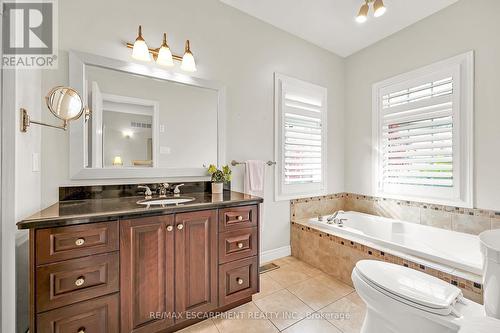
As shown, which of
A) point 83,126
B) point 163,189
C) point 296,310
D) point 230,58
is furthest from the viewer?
point 230,58

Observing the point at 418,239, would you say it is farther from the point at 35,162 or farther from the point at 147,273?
the point at 35,162

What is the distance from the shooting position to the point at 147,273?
4.29 feet

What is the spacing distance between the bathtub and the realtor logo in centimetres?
276

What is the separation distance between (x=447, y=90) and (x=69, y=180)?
140 inches

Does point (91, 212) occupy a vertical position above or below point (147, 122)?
below

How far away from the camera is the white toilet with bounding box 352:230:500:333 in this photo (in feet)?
3.26

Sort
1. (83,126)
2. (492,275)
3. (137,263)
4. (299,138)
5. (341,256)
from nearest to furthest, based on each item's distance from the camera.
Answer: (492,275) → (137,263) → (83,126) → (341,256) → (299,138)

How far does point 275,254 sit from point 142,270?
5.45 ft

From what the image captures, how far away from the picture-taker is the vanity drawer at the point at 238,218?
62.6 inches

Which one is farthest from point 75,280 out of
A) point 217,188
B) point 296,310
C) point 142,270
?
point 296,310

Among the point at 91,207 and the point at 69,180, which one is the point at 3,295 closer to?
the point at 91,207

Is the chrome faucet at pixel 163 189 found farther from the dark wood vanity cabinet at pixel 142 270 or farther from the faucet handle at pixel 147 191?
the dark wood vanity cabinet at pixel 142 270

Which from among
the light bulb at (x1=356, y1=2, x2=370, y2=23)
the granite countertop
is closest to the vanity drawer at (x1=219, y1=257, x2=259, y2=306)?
the granite countertop

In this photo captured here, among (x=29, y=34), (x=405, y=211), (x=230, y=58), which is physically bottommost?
(x=405, y=211)
